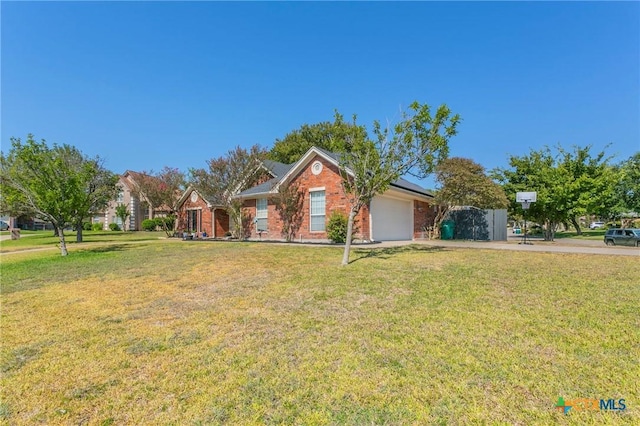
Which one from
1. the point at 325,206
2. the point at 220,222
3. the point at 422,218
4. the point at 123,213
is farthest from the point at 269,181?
the point at 123,213

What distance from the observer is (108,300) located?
641 centimetres

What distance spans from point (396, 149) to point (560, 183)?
18407 mm

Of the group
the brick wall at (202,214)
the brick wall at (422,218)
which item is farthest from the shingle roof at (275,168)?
the brick wall at (422,218)

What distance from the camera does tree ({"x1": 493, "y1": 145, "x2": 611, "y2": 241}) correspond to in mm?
20922

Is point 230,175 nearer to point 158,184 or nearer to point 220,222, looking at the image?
point 220,222

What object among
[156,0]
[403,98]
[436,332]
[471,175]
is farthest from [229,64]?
[436,332]

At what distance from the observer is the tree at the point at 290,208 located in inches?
734

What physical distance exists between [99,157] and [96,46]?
20.7 meters

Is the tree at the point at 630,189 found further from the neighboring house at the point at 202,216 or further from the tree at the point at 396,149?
the neighboring house at the point at 202,216

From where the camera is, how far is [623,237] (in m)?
18.0

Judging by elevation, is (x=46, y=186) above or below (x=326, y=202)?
above

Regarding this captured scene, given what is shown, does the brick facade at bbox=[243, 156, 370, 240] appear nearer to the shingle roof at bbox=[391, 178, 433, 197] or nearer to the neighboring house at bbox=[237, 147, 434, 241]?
the neighboring house at bbox=[237, 147, 434, 241]

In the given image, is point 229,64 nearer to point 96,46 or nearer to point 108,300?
point 96,46

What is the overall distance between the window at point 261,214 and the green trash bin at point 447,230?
42.1 ft
